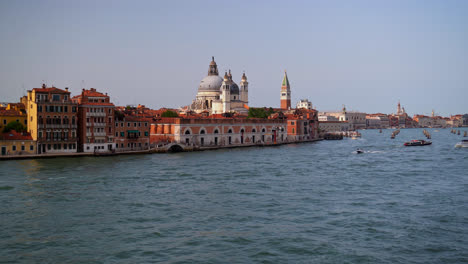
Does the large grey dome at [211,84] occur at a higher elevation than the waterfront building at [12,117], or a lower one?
higher

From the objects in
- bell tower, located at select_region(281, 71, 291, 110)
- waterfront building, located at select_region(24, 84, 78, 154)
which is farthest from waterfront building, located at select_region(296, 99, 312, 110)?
waterfront building, located at select_region(24, 84, 78, 154)

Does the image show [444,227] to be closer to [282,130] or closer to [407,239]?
[407,239]

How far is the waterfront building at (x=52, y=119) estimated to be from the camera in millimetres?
33156

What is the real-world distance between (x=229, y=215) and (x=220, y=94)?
62739mm

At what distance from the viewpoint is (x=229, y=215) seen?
16.1 metres

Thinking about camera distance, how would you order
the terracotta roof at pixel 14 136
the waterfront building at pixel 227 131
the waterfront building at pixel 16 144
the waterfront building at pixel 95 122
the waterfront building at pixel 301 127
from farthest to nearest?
the waterfront building at pixel 301 127
the waterfront building at pixel 227 131
the waterfront building at pixel 95 122
the terracotta roof at pixel 14 136
the waterfront building at pixel 16 144

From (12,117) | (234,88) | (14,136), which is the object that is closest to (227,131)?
(12,117)

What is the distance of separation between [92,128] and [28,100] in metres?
4.95

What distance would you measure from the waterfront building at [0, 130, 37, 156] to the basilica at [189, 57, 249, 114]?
139 ft

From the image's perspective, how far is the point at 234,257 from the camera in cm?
1194

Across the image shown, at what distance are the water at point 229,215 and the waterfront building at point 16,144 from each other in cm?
466

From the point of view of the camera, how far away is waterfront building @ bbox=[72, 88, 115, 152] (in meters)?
35.4

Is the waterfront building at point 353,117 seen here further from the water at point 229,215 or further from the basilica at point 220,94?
the water at point 229,215

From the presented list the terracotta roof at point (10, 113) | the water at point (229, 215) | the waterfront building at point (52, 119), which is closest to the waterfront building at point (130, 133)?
the waterfront building at point (52, 119)
